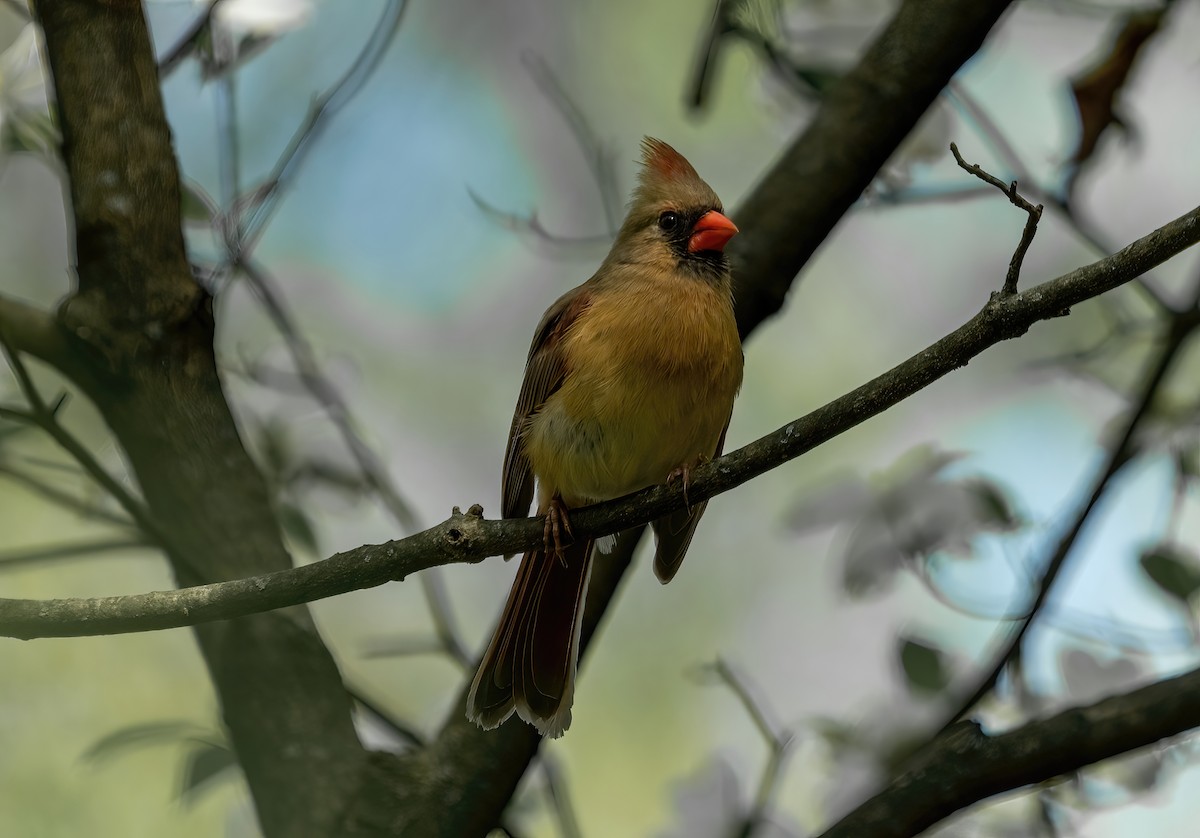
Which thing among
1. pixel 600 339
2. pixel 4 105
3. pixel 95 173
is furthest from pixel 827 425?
pixel 4 105

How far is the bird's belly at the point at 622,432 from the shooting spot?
114 inches

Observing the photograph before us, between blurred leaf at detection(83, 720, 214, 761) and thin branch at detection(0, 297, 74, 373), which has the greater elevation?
thin branch at detection(0, 297, 74, 373)

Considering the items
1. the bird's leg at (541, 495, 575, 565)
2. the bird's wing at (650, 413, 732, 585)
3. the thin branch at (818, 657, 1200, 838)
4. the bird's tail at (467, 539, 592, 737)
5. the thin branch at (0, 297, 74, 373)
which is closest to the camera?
the thin branch at (818, 657, 1200, 838)

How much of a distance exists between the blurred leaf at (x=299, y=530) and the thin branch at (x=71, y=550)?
1.68 feet

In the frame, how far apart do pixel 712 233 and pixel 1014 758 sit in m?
1.57

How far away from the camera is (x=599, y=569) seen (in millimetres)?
3170

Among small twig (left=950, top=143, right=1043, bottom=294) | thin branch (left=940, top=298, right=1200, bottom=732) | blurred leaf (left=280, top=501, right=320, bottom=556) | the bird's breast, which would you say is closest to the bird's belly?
the bird's breast

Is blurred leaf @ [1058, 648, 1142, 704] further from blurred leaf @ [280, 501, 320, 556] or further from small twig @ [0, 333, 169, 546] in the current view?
small twig @ [0, 333, 169, 546]

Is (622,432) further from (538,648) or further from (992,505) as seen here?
(992,505)

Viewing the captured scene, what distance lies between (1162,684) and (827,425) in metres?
0.77

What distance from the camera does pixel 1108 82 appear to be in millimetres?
3277

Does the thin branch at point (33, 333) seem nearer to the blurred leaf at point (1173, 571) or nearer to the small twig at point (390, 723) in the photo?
the small twig at point (390, 723)

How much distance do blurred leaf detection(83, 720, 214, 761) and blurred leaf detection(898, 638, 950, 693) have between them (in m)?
1.55

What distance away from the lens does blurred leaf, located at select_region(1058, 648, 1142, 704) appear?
3.05 metres
